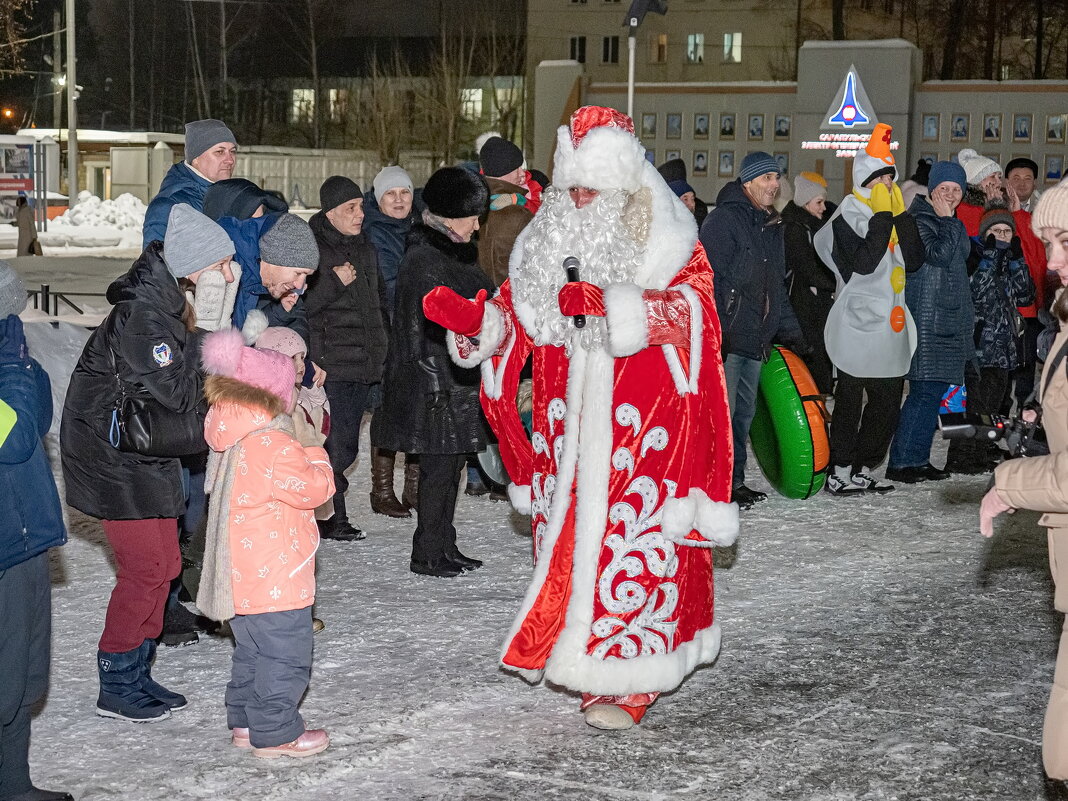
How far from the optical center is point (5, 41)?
20.0 m

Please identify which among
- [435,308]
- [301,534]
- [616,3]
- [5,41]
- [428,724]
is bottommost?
[428,724]

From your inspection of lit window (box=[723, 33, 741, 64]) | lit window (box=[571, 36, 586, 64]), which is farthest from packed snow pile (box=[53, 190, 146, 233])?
lit window (box=[723, 33, 741, 64])

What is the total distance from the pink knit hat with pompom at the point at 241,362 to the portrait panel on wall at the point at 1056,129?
72.2ft

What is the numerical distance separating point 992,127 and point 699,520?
2123 centimetres

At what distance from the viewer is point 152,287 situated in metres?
4.12

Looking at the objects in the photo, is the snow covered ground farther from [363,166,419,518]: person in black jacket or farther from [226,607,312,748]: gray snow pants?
[363,166,419,518]: person in black jacket

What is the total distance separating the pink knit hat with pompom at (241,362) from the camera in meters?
3.91

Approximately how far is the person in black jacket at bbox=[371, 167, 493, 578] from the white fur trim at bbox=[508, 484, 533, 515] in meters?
1.35

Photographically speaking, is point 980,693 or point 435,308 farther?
point 980,693

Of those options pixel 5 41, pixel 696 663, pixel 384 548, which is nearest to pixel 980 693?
pixel 696 663

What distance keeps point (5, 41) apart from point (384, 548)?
16.3m

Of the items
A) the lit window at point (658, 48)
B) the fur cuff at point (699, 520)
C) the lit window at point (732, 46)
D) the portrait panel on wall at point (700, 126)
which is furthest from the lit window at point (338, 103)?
the fur cuff at point (699, 520)

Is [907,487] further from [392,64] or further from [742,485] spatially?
[392,64]

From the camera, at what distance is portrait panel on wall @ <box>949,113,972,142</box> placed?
23.5 m
